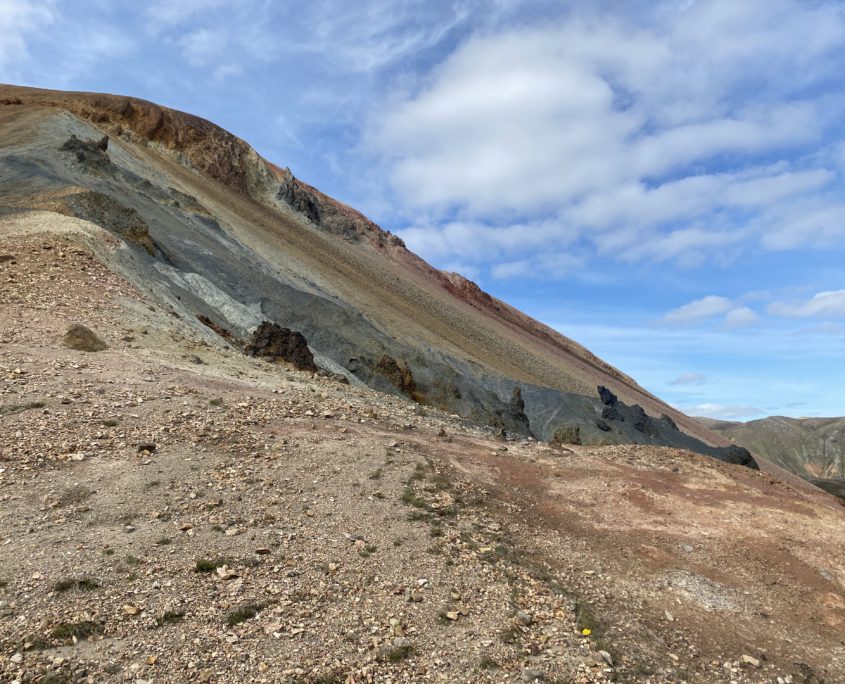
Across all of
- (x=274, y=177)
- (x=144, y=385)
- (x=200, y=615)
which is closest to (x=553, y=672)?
(x=200, y=615)

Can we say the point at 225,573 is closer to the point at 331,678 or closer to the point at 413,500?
the point at 331,678

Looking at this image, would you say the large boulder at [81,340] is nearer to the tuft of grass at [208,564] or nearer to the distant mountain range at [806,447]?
the tuft of grass at [208,564]

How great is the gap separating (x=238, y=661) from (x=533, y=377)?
5438 centimetres

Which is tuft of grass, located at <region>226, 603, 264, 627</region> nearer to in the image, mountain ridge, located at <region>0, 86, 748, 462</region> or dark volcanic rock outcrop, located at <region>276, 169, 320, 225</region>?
mountain ridge, located at <region>0, 86, 748, 462</region>

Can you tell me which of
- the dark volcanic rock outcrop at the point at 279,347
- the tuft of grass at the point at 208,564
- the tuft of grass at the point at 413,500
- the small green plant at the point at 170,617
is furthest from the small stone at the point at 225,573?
the dark volcanic rock outcrop at the point at 279,347

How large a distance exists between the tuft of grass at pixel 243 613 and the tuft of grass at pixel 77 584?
204 centimetres

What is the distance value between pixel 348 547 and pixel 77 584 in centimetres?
421

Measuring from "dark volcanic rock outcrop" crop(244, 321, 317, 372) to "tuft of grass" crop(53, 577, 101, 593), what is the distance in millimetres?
17639

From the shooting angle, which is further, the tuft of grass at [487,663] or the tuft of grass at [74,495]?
the tuft of grass at [74,495]

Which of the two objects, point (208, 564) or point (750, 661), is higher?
point (750, 661)

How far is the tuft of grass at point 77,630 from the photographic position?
7398 millimetres

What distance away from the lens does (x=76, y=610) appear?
790cm

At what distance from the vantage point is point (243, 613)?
8297 millimetres

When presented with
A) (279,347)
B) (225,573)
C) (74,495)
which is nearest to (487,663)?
(225,573)
